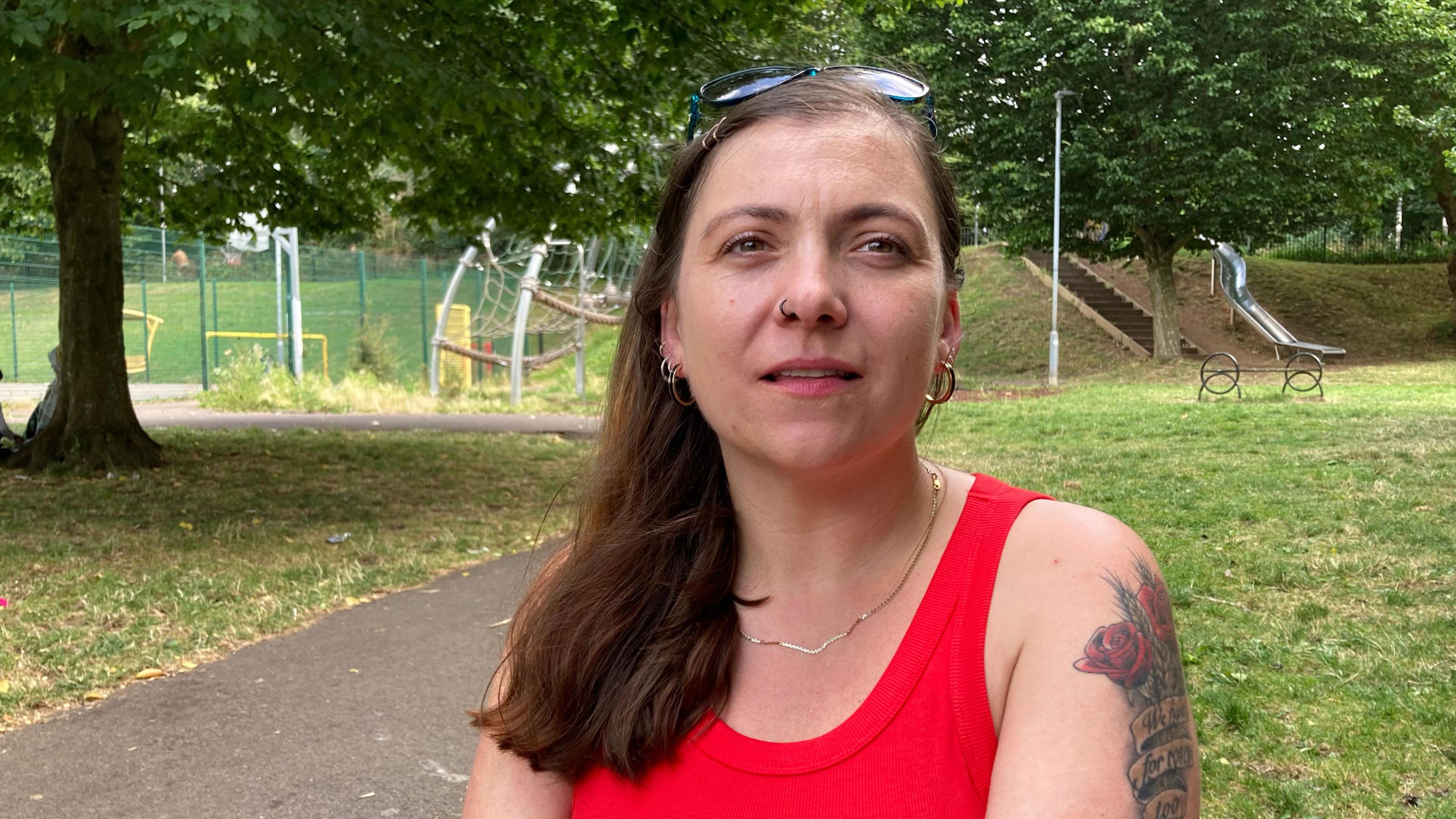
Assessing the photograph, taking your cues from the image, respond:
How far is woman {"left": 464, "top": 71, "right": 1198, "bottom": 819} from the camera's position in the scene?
4.50 ft

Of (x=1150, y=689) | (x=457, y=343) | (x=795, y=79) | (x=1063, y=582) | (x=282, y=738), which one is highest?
(x=795, y=79)

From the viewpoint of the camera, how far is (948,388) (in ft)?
6.29

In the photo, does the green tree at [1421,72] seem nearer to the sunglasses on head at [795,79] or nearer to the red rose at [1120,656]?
the sunglasses on head at [795,79]

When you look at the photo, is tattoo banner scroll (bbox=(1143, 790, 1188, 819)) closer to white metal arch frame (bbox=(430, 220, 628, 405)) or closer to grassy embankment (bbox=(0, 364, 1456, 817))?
grassy embankment (bbox=(0, 364, 1456, 817))

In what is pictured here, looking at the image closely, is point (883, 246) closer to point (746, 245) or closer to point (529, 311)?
point (746, 245)

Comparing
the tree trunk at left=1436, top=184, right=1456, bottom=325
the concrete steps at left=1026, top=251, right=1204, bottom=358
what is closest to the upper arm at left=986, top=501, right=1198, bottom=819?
the concrete steps at left=1026, top=251, right=1204, bottom=358

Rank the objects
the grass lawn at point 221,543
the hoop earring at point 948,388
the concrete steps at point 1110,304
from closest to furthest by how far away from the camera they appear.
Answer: the hoop earring at point 948,388 → the grass lawn at point 221,543 → the concrete steps at point 1110,304

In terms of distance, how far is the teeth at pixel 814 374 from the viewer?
4.87 feet

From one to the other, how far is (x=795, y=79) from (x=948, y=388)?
53 cm

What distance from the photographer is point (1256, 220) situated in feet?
87.6

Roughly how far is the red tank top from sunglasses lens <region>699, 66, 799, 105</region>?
25.8 inches

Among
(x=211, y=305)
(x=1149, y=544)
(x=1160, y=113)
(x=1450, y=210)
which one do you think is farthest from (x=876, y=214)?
(x=1450, y=210)

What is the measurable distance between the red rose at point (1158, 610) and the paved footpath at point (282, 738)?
7.40 feet

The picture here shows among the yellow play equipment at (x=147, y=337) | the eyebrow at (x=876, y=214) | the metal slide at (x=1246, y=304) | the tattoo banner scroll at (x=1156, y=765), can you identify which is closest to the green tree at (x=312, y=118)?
the eyebrow at (x=876, y=214)
